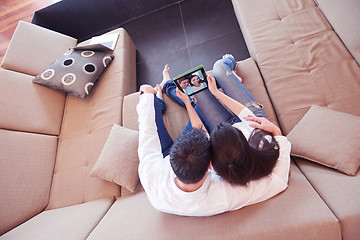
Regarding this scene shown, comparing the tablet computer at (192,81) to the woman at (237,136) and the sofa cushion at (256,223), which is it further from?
the sofa cushion at (256,223)

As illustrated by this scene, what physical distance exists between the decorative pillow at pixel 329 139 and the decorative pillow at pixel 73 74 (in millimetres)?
1532

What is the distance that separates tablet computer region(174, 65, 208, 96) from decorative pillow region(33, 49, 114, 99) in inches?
31.8

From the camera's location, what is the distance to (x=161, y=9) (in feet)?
7.51

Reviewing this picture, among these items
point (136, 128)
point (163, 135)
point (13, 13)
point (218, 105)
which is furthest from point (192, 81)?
point (13, 13)

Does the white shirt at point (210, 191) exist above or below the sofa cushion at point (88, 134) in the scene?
below

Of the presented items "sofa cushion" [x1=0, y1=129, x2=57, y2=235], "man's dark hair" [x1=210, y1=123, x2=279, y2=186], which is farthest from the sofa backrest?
"sofa cushion" [x1=0, y1=129, x2=57, y2=235]

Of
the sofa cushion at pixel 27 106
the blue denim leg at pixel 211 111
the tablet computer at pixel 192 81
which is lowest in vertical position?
the blue denim leg at pixel 211 111

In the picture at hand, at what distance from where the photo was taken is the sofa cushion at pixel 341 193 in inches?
27.1

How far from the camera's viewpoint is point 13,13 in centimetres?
249

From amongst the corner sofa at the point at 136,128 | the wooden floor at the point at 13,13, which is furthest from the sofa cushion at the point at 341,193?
the wooden floor at the point at 13,13

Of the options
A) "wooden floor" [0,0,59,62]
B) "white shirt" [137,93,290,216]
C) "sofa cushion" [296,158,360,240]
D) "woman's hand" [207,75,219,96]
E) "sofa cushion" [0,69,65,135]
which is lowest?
"sofa cushion" [296,158,360,240]

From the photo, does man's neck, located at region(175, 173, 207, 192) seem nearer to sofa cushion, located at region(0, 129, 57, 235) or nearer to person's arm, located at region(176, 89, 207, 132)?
person's arm, located at region(176, 89, 207, 132)

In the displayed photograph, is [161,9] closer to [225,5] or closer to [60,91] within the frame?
[225,5]

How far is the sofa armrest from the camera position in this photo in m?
1.49
